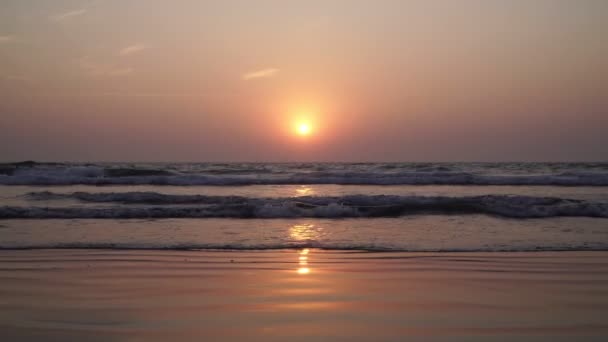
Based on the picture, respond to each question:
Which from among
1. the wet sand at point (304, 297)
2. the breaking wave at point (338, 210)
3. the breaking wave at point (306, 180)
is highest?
the breaking wave at point (306, 180)

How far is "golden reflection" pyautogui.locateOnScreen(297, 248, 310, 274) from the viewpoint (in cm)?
529

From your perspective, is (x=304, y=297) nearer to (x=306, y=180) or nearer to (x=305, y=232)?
(x=305, y=232)

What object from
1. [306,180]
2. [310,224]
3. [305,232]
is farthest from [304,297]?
[306,180]

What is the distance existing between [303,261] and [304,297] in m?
1.77

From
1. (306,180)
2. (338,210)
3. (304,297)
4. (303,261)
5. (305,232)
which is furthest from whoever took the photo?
(306,180)

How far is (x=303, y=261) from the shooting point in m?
5.92

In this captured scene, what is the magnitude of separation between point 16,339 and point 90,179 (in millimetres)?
23404

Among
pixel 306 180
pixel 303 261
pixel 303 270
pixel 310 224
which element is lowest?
pixel 303 270

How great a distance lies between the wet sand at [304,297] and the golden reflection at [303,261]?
4 cm

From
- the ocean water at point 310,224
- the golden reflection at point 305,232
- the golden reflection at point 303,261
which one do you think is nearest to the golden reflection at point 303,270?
the golden reflection at point 303,261

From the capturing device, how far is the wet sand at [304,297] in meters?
3.33

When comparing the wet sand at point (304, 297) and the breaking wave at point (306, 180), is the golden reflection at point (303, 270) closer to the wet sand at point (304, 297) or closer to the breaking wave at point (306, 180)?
the wet sand at point (304, 297)

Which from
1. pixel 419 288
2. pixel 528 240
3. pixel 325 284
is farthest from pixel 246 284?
pixel 528 240

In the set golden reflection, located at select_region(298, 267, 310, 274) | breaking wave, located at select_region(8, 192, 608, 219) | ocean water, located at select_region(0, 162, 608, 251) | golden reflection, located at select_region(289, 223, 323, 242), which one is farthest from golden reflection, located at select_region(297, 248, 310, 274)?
breaking wave, located at select_region(8, 192, 608, 219)
